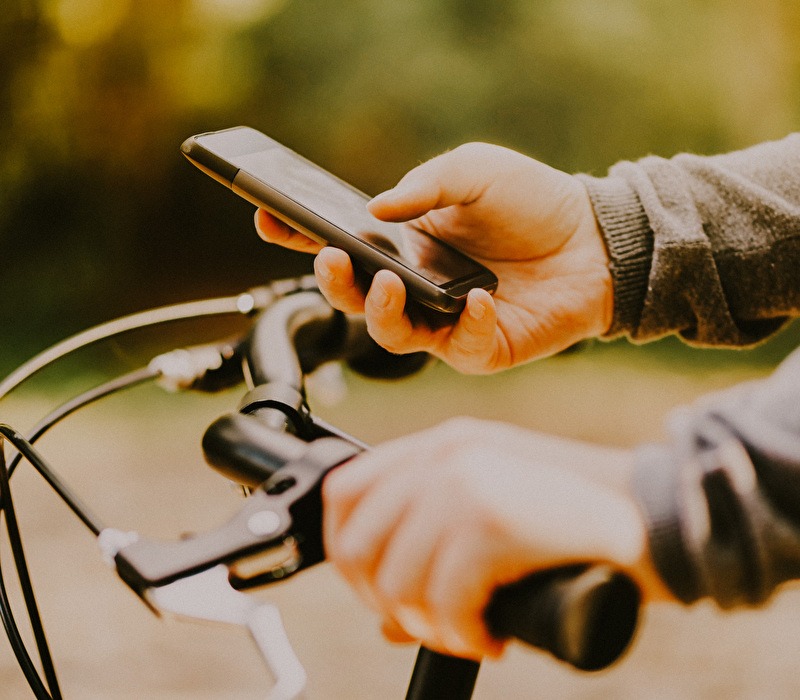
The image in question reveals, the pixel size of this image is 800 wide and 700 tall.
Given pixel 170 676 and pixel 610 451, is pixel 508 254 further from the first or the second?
pixel 170 676

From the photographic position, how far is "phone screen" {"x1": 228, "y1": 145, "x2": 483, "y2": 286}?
0.50 metres

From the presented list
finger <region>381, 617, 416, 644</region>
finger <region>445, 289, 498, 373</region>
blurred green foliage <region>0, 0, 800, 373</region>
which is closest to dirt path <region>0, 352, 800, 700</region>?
blurred green foliage <region>0, 0, 800, 373</region>

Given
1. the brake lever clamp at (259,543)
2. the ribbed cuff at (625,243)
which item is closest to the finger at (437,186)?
the ribbed cuff at (625,243)

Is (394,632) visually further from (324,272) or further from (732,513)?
(324,272)

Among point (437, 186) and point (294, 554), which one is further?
point (437, 186)

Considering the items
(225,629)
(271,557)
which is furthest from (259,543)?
(225,629)

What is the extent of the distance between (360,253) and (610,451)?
28 cm

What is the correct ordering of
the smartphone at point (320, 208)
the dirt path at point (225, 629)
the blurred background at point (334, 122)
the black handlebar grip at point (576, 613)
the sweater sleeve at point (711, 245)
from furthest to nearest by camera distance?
Result: 1. the blurred background at point (334, 122)
2. the dirt path at point (225, 629)
3. the sweater sleeve at point (711, 245)
4. the smartphone at point (320, 208)
5. the black handlebar grip at point (576, 613)

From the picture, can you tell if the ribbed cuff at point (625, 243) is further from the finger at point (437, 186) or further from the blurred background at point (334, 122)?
the blurred background at point (334, 122)

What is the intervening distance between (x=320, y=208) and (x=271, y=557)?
0.95 feet

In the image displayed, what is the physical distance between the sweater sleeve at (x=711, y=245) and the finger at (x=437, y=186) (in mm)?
132

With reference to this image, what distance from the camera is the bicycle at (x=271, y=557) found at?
0.71ft

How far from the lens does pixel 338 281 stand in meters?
0.54

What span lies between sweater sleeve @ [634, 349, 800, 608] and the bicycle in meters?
0.03
